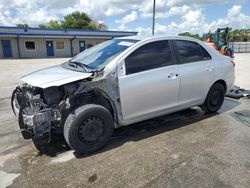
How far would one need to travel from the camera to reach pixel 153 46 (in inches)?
156

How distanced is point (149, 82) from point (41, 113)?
1.73m

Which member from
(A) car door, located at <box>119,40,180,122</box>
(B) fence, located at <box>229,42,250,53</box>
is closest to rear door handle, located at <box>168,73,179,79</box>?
(A) car door, located at <box>119,40,180,122</box>

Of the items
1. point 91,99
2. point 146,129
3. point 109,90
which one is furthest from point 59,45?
point 109,90

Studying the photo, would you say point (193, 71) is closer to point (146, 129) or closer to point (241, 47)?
point (146, 129)

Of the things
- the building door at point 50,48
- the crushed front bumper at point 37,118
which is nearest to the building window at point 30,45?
the building door at point 50,48

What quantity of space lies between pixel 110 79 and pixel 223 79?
9.29 feet

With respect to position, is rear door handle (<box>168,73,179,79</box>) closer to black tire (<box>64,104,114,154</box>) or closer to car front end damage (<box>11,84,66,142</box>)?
black tire (<box>64,104,114,154</box>)

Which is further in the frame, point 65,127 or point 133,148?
point 133,148

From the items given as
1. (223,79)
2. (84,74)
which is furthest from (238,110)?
(84,74)

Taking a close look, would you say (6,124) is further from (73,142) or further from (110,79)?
(110,79)

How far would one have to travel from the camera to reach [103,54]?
3928mm

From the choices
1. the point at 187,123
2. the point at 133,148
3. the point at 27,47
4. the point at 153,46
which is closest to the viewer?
the point at 133,148

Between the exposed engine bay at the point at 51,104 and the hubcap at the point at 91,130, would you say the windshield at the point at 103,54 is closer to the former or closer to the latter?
the exposed engine bay at the point at 51,104

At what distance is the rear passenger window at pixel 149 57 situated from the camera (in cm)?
364
